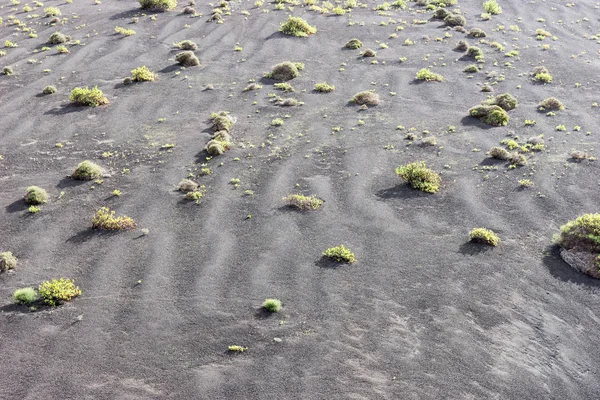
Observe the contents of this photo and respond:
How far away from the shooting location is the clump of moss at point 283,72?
25812 millimetres

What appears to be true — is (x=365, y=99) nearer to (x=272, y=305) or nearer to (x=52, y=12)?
(x=272, y=305)

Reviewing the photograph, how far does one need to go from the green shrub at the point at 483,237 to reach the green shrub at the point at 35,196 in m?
12.8

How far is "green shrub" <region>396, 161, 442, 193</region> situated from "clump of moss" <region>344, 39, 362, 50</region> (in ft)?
44.8

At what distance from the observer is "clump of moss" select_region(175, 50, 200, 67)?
27.1m

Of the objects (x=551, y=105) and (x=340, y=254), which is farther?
(x=551, y=105)

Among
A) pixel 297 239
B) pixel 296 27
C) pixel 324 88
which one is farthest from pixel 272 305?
pixel 296 27

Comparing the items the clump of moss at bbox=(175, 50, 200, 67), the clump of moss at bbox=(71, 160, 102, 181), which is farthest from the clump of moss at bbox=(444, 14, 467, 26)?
the clump of moss at bbox=(71, 160, 102, 181)

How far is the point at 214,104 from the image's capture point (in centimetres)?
2352

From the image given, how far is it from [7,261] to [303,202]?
26.7ft

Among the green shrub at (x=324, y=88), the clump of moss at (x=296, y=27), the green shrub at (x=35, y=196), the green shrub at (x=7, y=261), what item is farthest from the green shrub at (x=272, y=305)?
the clump of moss at (x=296, y=27)

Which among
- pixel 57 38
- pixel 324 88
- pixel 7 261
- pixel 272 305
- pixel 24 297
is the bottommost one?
pixel 272 305

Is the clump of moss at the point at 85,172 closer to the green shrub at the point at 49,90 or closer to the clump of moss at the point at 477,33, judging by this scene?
the green shrub at the point at 49,90

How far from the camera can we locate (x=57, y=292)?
1330 centimetres

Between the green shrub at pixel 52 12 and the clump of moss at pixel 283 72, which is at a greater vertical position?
the green shrub at pixel 52 12
